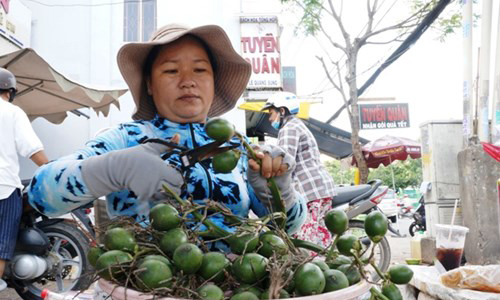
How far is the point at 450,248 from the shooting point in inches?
99.8

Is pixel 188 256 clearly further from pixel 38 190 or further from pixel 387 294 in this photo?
pixel 38 190

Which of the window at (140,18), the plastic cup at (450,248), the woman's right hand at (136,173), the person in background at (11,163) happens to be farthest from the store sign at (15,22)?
the plastic cup at (450,248)

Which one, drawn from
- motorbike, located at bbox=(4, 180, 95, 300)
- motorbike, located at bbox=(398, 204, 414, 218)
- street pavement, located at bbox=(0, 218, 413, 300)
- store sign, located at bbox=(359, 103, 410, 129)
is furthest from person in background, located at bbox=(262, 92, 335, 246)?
store sign, located at bbox=(359, 103, 410, 129)

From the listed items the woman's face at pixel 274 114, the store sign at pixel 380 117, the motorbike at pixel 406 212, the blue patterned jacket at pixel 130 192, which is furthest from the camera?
the store sign at pixel 380 117

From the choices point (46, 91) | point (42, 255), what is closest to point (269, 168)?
point (42, 255)

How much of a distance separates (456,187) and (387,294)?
5438 mm

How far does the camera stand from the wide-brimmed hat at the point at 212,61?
1.50 meters

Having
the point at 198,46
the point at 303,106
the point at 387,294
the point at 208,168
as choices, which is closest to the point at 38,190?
the point at 208,168

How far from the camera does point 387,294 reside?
3.07 feet

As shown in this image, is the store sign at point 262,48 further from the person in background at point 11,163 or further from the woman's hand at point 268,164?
the woman's hand at point 268,164

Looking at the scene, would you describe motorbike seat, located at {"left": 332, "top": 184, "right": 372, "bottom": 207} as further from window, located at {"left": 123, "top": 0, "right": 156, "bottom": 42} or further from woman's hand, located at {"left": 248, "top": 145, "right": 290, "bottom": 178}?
window, located at {"left": 123, "top": 0, "right": 156, "bottom": 42}

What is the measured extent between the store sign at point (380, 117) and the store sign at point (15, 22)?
1373 centimetres

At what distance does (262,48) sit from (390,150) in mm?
6757

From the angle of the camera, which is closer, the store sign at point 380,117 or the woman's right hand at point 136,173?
the woman's right hand at point 136,173
